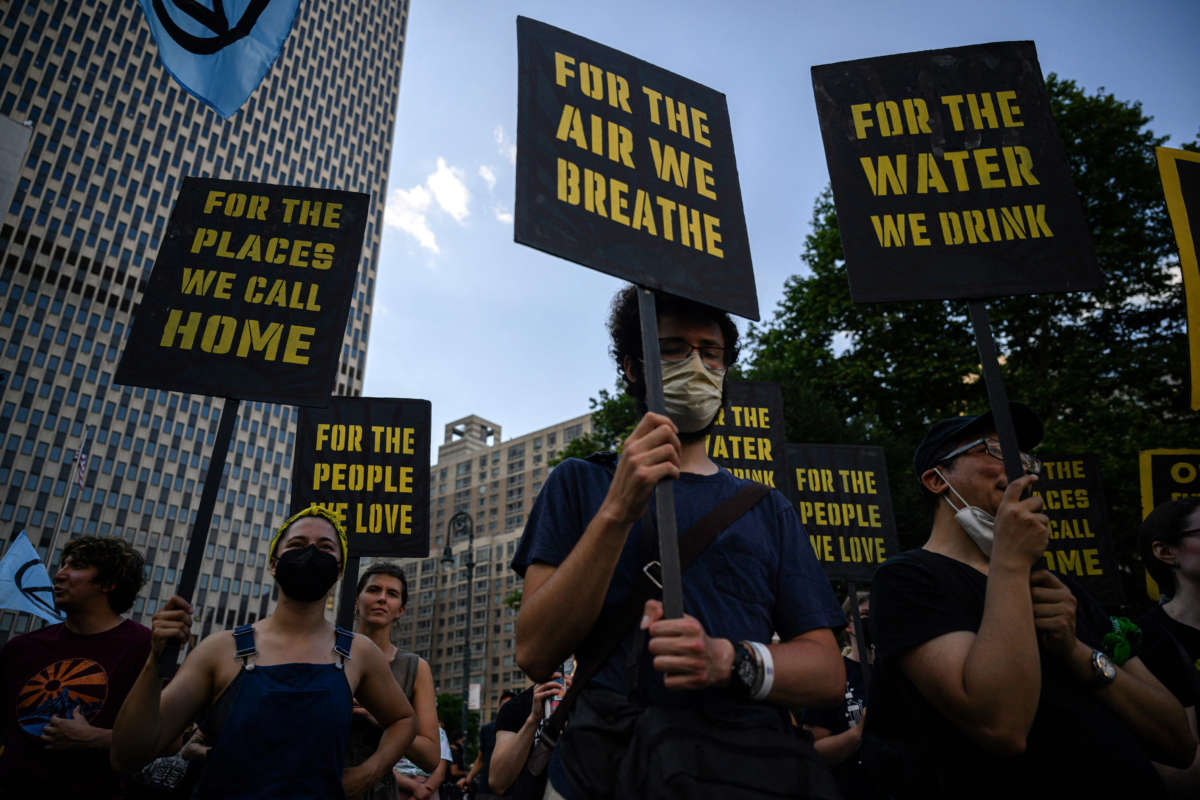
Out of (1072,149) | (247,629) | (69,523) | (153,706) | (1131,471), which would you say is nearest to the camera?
(153,706)

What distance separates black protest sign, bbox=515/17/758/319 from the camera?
2398 mm

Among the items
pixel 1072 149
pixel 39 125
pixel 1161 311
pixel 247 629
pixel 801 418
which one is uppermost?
pixel 39 125

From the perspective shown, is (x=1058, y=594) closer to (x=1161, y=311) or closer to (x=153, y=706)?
(x=153, y=706)

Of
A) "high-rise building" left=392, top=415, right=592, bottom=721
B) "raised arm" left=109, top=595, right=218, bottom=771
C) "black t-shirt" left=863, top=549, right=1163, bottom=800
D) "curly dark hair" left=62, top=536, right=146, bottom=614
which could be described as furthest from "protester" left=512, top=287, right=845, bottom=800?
"high-rise building" left=392, top=415, right=592, bottom=721

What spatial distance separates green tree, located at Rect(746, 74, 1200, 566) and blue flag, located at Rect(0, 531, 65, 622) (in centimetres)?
1421

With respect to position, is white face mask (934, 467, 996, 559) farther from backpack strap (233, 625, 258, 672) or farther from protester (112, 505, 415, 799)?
backpack strap (233, 625, 258, 672)

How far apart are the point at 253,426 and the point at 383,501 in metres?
91.2

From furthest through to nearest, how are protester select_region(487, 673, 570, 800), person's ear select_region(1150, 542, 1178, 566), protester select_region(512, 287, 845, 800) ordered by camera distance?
person's ear select_region(1150, 542, 1178, 566), protester select_region(487, 673, 570, 800), protester select_region(512, 287, 845, 800)

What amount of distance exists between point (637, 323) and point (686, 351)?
32 centimetres


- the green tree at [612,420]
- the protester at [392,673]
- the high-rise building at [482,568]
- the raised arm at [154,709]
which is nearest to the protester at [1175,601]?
the protester at [392,673]

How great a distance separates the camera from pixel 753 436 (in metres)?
7.26

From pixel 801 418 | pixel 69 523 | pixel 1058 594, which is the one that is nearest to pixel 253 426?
pixel 69 523

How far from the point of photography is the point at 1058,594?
238 centimetres

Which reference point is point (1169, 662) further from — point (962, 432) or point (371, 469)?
point (371, 469)
